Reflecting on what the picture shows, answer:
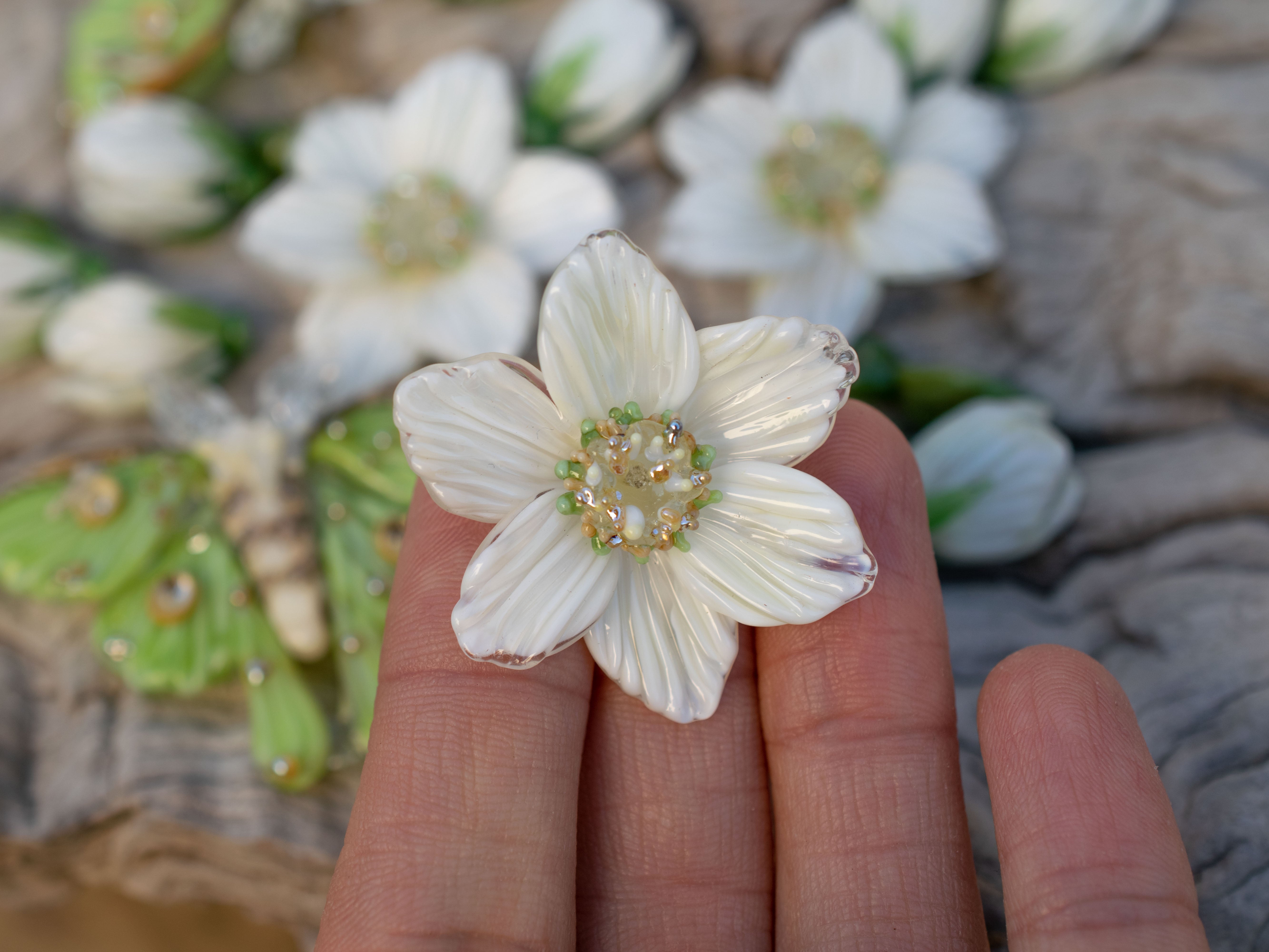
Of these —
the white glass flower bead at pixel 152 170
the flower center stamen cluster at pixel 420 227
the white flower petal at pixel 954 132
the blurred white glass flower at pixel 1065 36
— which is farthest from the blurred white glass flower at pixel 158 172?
the blurred white glass flower at pixel 1065 36

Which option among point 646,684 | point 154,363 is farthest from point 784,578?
point 154,363

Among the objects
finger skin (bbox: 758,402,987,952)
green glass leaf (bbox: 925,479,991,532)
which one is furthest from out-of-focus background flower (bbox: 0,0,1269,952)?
finger skin (bbox: 758,402,987,952)

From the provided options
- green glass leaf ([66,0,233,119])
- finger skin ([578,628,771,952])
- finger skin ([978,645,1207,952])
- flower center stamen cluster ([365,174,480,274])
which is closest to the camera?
finger skin ([978,645,1207,952])

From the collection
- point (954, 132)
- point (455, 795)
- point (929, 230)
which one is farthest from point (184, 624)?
point (954, 132)

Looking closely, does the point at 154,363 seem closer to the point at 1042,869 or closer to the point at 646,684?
the point at 646,684

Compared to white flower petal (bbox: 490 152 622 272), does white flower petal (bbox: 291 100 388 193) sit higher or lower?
higher

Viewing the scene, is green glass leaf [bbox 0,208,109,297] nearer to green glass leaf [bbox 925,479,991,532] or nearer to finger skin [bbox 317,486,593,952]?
finger skin [bbox 317,486,593,952]

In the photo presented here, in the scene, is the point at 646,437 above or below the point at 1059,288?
above
